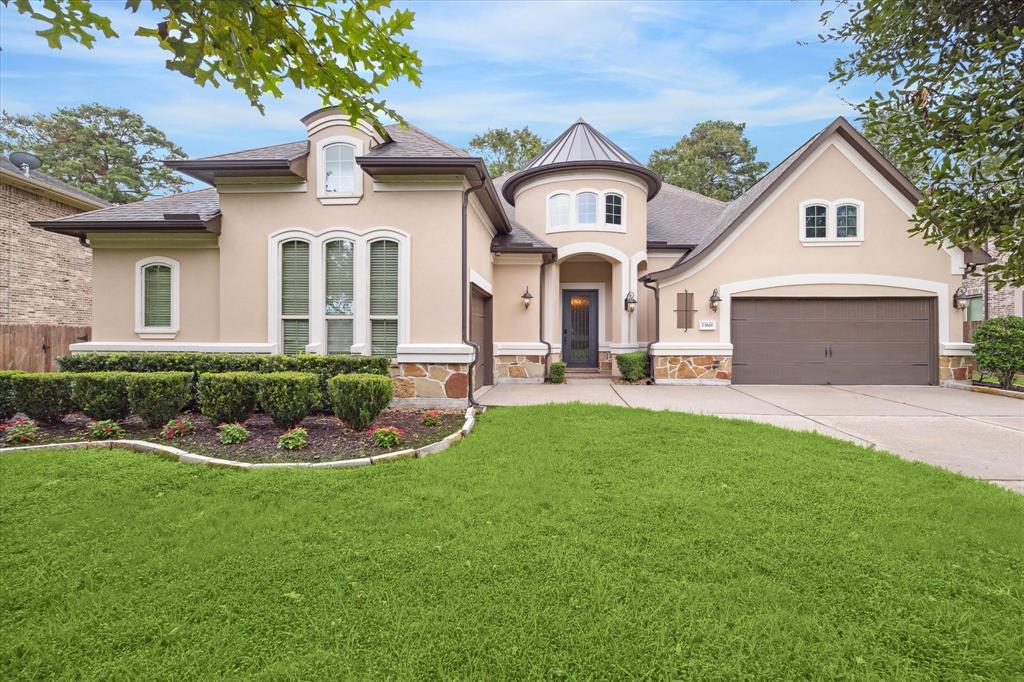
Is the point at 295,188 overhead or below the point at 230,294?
overhead

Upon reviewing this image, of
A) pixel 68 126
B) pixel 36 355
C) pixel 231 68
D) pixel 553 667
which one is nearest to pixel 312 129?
pixel 231 68

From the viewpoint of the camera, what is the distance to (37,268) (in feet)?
44.9

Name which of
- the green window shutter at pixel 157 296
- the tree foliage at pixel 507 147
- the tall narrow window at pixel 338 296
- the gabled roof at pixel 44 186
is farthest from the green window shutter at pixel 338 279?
the tree foliage at pixel 507 147

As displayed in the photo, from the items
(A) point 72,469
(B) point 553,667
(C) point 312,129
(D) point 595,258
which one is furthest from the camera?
(D) point 595,258

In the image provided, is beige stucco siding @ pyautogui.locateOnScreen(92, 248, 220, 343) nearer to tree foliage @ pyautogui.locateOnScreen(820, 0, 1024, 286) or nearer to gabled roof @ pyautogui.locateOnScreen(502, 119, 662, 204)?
gabled roof @ pyautogui.locateOnScreen(502, 119, 662, 204)

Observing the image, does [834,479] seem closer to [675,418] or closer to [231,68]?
[675,418]

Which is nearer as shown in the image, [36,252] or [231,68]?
[231,68]

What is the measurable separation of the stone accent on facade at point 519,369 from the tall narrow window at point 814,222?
7.51 metres

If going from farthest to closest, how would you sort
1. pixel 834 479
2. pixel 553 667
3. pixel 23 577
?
pixel 834 479 → pixel 23 577 → pixel 553 667

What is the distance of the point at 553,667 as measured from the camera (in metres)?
1.95

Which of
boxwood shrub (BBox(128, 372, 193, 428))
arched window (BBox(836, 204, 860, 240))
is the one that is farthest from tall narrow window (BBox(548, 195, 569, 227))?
boxwood shrub (BBox(128, 372, 193, 428))

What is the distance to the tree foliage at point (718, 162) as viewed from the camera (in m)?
26.5

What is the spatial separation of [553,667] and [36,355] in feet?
52.2

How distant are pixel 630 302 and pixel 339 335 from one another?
808cm
